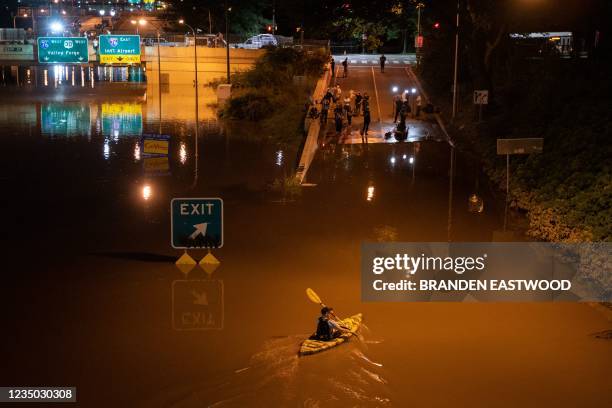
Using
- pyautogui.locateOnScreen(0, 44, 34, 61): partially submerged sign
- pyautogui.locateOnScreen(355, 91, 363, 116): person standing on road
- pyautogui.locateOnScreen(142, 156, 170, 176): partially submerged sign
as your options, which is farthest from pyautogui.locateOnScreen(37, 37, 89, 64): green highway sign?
pyautogui.locateOnScreen(142, 156, 170, 176): partially submerged sign

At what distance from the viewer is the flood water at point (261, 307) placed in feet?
35.3

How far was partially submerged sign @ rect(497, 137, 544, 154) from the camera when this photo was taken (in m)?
19.3

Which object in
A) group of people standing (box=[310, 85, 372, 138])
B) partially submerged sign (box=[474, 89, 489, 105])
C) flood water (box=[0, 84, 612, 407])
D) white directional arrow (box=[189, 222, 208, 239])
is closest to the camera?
flood water (box=[0, 84, 612, 407])

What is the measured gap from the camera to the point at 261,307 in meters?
13.8

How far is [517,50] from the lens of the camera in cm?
4406

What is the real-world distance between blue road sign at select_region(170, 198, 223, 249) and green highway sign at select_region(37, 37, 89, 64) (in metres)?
54.3

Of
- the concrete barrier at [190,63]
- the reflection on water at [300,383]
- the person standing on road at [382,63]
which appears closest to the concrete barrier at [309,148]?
the person standing on road at [382,63]

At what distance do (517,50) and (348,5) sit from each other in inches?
531

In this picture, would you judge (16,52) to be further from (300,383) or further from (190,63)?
(300,383)

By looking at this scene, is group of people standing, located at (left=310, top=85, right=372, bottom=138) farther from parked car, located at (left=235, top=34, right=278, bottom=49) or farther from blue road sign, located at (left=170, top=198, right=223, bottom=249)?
parked car, located at (left=235, top=34, right=278, bottom=49)

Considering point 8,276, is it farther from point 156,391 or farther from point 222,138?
point 222,138

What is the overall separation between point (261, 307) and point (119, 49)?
55.1 metres

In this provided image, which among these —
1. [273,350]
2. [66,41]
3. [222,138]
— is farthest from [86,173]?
[66,41]

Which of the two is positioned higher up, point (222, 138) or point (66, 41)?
point (66, 41)
